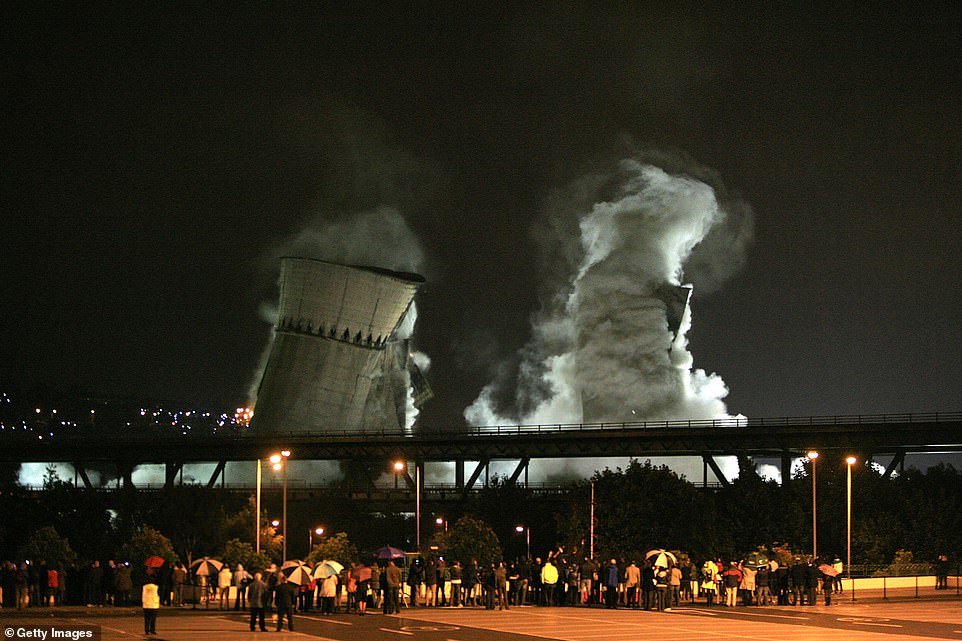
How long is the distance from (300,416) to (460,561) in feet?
142

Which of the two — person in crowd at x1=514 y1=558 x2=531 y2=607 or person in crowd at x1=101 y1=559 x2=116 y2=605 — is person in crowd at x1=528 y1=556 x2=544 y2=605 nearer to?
person in crowd at x1=514 y1=558 x2=531 y2=607

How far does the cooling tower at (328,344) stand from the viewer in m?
81.5

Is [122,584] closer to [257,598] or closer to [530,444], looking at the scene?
[257,598]

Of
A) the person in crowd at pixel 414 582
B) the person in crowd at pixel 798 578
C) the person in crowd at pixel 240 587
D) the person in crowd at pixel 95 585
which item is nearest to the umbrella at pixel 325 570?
the person in crowd at pixel 240 587

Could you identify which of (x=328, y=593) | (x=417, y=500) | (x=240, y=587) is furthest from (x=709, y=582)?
(x=240, y=587)

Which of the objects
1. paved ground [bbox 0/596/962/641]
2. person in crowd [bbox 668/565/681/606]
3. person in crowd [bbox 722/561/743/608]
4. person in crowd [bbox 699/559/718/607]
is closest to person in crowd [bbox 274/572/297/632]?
paved ground [bbox 0/596/962/641]

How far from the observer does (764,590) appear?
38.6 meters

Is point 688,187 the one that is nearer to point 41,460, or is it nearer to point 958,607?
point 41,460

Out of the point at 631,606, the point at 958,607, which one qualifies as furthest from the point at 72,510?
the point at 958,607

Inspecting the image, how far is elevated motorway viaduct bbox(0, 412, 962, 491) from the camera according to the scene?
82.1 metres

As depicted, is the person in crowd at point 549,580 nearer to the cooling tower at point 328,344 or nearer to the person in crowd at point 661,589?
the person in crowd at point 661,589

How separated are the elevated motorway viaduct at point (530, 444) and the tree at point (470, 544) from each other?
39.6 metres

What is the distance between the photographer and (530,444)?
90.3 m

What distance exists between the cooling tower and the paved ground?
4720cm
